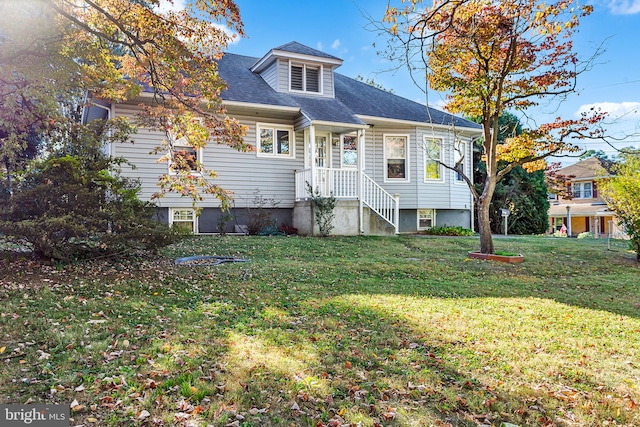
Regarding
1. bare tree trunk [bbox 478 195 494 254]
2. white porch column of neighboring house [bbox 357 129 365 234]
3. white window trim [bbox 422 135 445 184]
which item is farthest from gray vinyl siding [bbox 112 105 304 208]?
bare tree trunk [bbox 478 195 494 254]

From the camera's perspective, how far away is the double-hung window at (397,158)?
16328 mm

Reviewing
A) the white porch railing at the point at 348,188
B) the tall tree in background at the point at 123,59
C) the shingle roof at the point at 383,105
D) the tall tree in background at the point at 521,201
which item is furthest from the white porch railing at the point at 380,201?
the tall tree in background at the point at 521,201

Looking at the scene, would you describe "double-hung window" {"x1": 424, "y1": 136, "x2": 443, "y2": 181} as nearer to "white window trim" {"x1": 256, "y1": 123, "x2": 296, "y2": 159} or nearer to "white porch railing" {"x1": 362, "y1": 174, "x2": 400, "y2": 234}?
"white porch railing" {"x1": 362, "y1": 174, "x2": 400, "y2": 234}

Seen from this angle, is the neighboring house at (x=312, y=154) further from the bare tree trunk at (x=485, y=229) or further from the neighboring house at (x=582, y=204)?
the neighboring house at (x=582, y=204)

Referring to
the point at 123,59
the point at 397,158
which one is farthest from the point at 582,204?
the point at 123,59

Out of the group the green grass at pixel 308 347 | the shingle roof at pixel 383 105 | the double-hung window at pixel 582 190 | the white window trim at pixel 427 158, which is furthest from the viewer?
the double-hung window at pixel 582 190

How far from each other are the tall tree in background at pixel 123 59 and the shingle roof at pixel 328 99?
18.0 feet

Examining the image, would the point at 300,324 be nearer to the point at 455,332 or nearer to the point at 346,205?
the point at 455,332

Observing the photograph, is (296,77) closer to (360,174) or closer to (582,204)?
(360,174)

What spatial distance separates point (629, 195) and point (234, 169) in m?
11.0

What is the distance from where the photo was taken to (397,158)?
1639 centimetres

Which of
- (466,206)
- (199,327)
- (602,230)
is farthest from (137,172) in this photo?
(602,230)

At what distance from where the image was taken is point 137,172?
40.3 ft

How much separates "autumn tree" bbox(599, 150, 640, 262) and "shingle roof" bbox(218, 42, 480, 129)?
4.57 meters
